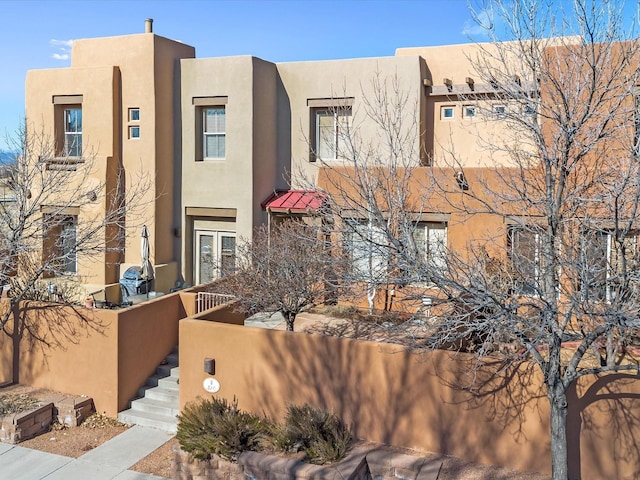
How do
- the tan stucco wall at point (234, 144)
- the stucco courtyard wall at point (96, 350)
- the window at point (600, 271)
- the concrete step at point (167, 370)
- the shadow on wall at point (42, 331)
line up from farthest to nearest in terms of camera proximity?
the tan stucco wall at point (234, 144)
the concrete step at point (167, 370)
the shadow on wall at point (42, 331)
the stucco courtyard wall at point (96, 350)
the window at point (600, 271)

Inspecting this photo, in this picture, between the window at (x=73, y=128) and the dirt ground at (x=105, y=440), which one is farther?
the window at (x=73, y=128)

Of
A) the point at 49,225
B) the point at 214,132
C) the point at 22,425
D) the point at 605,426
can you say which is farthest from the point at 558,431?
the point at 214,132

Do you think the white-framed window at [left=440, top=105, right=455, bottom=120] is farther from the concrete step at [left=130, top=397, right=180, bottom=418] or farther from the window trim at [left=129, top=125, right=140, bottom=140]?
the concrete step at [left=130, top=397, right=180, bottom=418]

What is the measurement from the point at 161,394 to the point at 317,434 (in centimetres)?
413

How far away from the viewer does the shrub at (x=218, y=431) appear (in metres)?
8.80

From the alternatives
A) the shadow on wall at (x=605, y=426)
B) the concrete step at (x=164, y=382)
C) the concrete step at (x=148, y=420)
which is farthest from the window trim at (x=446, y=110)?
the concrete step at (x=148, y=420)

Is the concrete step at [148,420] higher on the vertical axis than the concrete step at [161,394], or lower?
lower

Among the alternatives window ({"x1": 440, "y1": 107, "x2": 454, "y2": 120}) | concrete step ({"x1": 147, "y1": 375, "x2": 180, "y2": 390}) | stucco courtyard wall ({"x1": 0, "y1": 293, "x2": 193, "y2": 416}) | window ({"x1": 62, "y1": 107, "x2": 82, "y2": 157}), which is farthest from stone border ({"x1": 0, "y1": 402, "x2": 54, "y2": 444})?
window ({"x1": 440, "y1": 107, "x2": 454, "y2": 120})

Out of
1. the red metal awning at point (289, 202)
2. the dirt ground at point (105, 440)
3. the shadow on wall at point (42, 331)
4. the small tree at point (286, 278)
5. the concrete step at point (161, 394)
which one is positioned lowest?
the dirt ground at point (105, 440)

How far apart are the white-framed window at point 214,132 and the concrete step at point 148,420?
29.2 feet

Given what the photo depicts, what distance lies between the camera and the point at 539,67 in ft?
25.3

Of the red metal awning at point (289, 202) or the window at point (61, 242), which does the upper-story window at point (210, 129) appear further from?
the window at point (61, 242)

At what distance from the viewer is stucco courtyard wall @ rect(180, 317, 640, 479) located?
790 centimetres

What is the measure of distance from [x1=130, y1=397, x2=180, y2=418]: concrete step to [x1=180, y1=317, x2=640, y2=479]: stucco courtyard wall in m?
0.76
